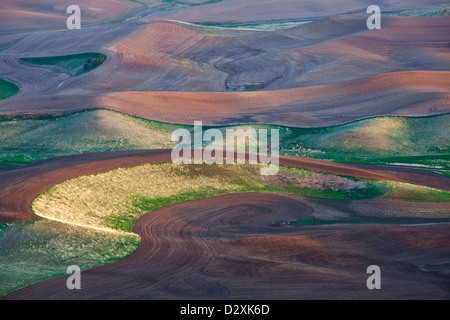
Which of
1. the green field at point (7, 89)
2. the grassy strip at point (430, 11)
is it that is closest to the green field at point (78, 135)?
the green field at point (7, 89)

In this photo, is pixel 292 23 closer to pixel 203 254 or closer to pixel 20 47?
pixel 20 47

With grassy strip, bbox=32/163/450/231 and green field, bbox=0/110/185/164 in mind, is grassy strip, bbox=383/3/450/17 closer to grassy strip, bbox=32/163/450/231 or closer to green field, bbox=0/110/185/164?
green field, bbox=0/110/185/164

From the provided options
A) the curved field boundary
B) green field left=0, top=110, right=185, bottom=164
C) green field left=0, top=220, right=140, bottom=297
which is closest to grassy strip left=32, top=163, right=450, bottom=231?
the curved field boundary

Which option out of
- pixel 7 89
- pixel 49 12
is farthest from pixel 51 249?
pixel 49 12

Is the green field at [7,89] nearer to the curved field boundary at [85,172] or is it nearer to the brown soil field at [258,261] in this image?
the curved field boundary at [85,172]

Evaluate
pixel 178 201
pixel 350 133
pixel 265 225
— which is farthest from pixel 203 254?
pixel 350 133
